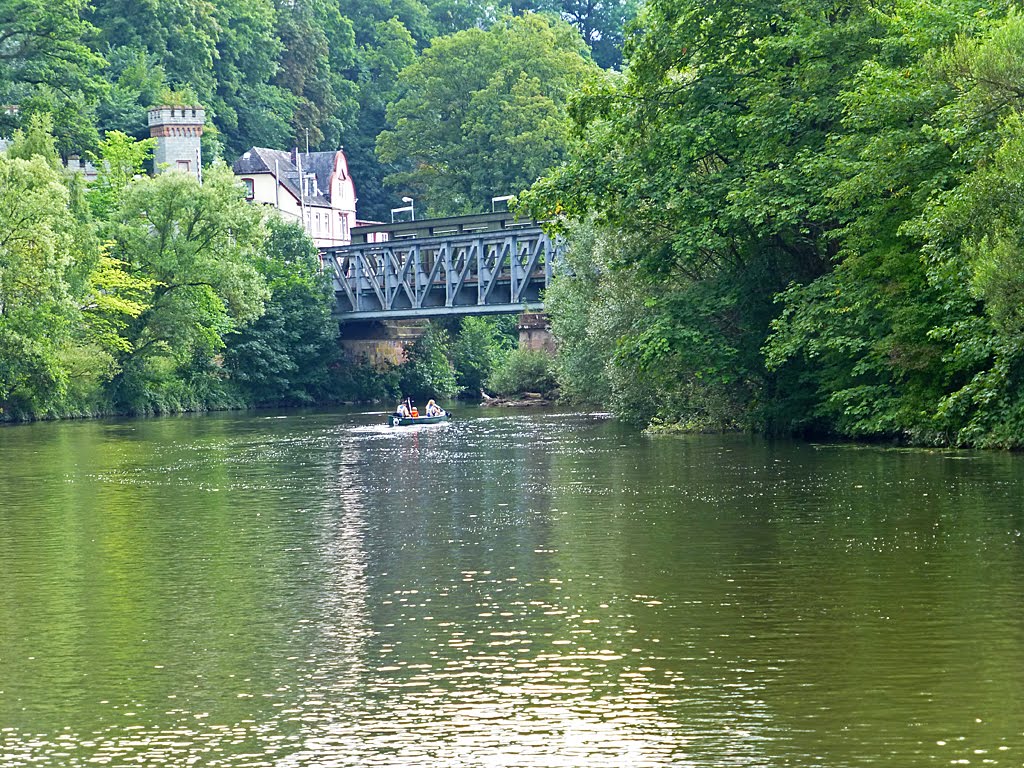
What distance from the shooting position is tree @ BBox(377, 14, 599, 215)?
10806 cm

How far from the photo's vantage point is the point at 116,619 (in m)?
17.6

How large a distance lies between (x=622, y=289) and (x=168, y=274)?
3484 centimetres

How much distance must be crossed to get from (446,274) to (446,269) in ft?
2.17

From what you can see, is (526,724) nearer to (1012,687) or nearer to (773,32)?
(1012,687)

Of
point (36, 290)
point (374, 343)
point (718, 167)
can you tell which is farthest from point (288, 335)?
point (718, 167)

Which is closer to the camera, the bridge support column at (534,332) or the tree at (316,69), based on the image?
the bridge support column at (534,332)

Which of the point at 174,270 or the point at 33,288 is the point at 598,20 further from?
the point at 33,288

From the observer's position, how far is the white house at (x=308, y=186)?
118 metres

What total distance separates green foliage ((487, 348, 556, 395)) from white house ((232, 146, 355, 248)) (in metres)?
34.1

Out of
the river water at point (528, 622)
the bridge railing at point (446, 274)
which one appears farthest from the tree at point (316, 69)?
the river water at point (528, 622)

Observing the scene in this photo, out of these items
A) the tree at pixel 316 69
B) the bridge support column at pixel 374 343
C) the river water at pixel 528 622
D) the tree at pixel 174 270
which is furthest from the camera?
the tree at pixel 316 69

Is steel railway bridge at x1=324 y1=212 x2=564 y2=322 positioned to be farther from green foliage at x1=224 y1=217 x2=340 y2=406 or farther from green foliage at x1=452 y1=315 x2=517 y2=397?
green foliage at x1=452 y1=315 x2=517 y2=397

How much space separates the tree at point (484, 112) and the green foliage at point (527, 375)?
24255 millimetres

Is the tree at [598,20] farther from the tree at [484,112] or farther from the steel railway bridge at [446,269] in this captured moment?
the steel railway bridge at [446,269]
